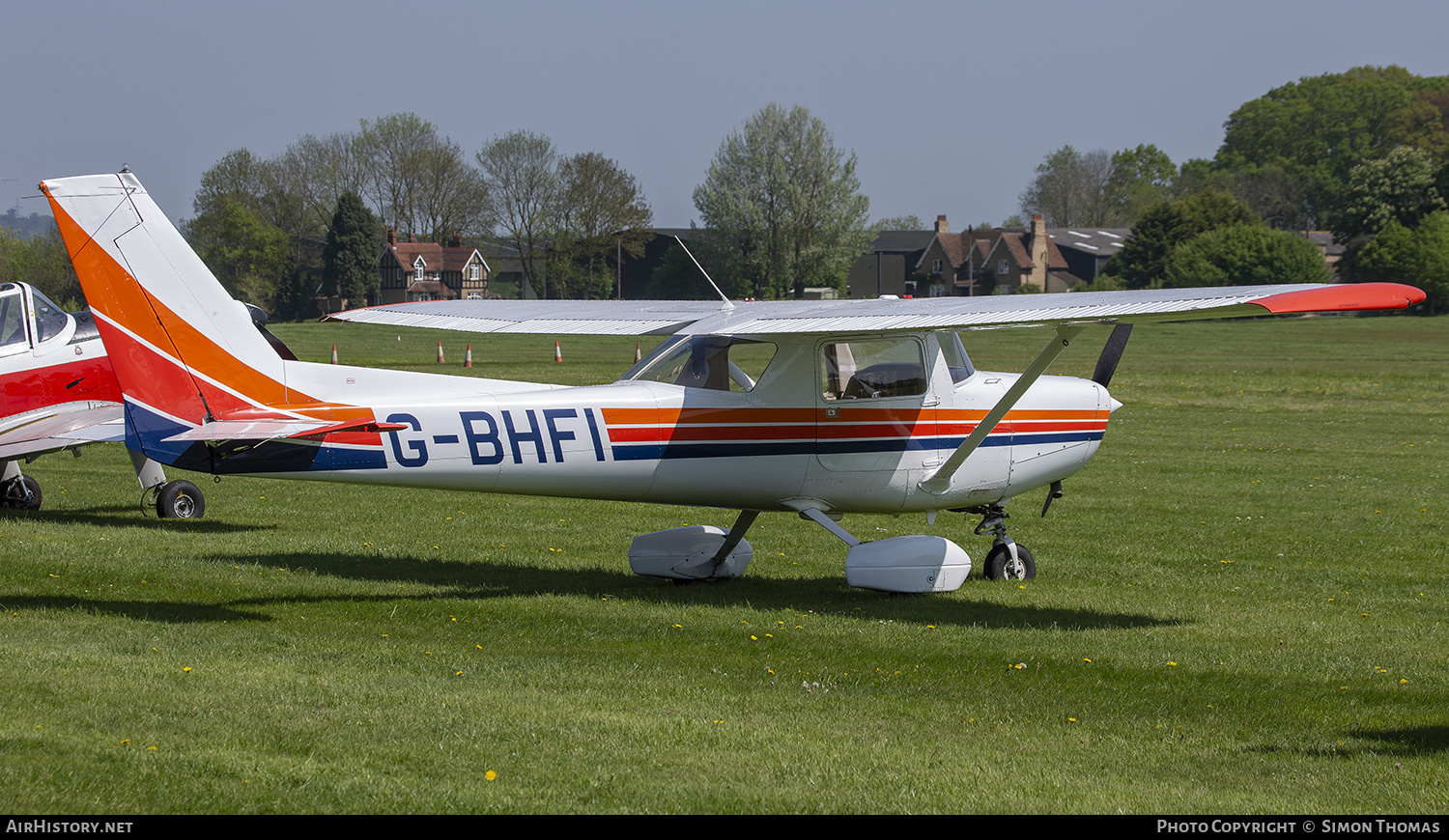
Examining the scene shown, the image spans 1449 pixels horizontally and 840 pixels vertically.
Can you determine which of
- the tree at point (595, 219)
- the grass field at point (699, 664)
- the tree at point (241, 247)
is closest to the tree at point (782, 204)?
the tree at point (595, 219)

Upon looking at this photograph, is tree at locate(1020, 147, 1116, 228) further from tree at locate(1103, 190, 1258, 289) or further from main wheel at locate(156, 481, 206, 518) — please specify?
main wheel at locate(156, 481, 206, 518)

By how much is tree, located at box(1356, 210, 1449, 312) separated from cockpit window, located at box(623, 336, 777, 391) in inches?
2682

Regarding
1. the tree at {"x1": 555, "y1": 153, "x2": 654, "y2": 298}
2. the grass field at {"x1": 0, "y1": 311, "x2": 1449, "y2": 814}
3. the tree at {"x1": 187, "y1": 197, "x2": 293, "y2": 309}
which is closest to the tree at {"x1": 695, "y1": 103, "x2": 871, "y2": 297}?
the tree at {"x1": 555, "y1": 153, "x2": 654, "y2": 298}

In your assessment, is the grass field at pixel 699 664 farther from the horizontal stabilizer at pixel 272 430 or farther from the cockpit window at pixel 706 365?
the cockpit window at pixel 706 365

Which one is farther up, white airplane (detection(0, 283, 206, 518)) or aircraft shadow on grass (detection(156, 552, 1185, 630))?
white airplane (detection(0, 283, 206, 518))

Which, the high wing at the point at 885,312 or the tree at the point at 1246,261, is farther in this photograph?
the tree at the point at 1246,261

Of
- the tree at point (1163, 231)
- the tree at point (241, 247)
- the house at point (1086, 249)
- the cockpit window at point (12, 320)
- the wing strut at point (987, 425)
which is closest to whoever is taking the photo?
the wing strut at point (987, 425)

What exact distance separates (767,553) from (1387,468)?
10372 millimetres

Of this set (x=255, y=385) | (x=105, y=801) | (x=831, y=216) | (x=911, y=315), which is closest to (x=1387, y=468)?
(x=911, y=315)

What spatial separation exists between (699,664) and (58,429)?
820 cm

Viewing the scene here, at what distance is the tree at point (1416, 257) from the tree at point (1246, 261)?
2730mm

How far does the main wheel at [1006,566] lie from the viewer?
970 cm

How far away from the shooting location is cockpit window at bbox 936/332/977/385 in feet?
30.3

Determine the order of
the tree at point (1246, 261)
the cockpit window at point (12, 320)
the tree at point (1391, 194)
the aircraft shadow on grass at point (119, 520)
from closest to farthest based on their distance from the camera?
the aircraft shadow on grass at point (119, 520)
the cockpit window at point (12, 320)
the tree at point (1246, 261)
the tree at point (1391, 194)
